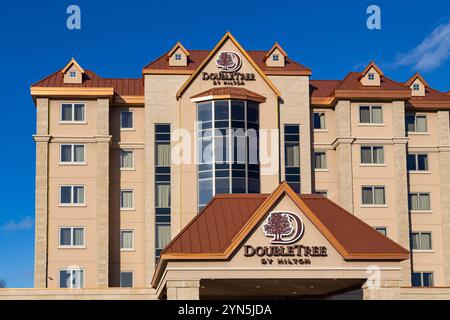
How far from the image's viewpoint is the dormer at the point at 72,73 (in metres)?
66.8

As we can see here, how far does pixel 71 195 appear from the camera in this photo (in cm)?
6450

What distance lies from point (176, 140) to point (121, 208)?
271 inches

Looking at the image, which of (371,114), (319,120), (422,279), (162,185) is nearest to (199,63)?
(162,185)

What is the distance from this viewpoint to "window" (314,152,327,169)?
68312 mm

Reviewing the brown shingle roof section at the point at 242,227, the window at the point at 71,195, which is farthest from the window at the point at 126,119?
the brown shingle roof section at the point at 242,227

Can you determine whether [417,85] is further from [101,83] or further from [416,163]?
[101,83]

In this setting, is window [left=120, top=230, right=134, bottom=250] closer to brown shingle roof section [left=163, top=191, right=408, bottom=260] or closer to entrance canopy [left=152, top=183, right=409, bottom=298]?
brown shingle roof section [left=163, top=191, right=408, bottom=260]

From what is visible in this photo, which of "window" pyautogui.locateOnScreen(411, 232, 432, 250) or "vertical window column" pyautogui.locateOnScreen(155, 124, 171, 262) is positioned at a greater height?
"vertical window column" pyautogui.locateOnScreen(155, 124, 171, 262)

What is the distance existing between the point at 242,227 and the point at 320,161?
96.7ft

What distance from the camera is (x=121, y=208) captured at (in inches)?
2579

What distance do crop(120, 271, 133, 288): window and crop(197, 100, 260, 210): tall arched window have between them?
A: 7611 millimetres

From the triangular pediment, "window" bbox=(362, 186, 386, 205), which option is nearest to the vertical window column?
the triangular pediment

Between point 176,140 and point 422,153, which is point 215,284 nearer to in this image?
point 176,140
